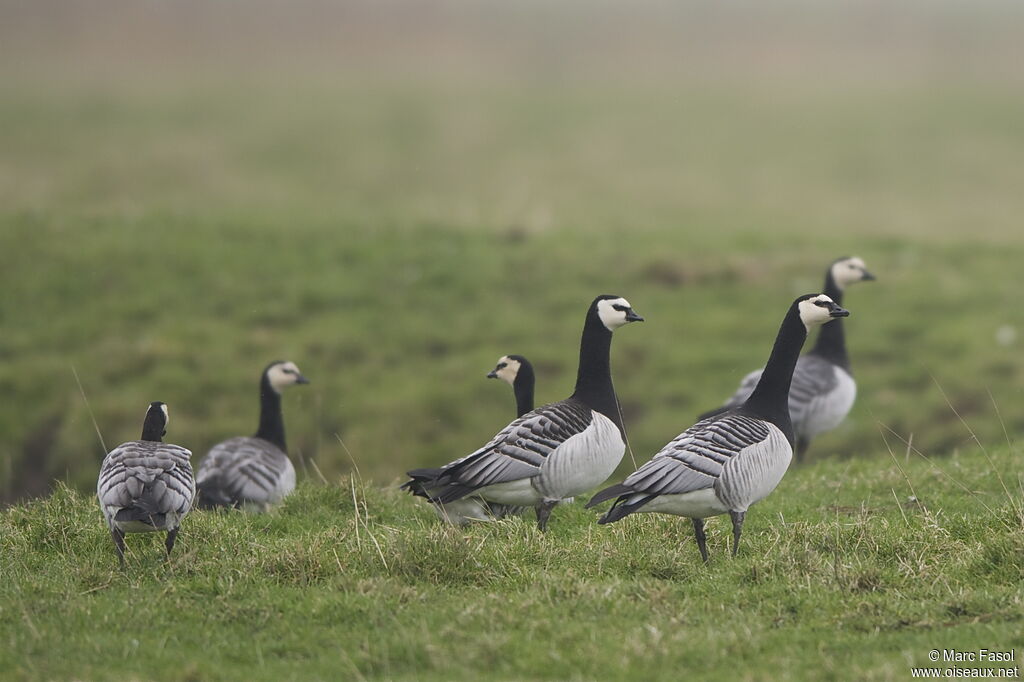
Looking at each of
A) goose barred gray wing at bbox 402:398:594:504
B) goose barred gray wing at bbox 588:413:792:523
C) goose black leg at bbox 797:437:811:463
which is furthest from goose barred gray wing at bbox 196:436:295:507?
goose black leg at bbox 797:437:811:463

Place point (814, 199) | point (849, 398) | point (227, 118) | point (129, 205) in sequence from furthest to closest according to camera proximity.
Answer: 1. point (227, 118)
2. point (814, 199)
3. point (129, 205)
4. point (849, 398)

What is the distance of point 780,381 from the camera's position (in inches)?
400

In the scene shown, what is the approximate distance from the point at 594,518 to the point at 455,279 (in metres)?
13.5

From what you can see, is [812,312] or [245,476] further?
[245,476]

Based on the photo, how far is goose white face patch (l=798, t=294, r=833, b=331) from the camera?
10258 mm

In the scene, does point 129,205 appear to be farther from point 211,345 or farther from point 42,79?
point 42,79

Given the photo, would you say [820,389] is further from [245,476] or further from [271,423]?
[245,476]

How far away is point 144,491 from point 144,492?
1 centimetres

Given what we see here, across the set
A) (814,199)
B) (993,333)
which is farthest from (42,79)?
(993,333)

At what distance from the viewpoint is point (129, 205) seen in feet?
93.3

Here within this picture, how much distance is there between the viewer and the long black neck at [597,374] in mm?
10883

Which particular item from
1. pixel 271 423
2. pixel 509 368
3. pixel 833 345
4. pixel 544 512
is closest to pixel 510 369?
pixel 509 368

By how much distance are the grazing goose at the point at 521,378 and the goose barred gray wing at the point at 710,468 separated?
119 inches

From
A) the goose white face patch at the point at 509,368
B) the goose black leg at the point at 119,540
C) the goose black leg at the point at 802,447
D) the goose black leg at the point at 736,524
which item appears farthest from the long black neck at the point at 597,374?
the goose black leg at the point at 802,447
